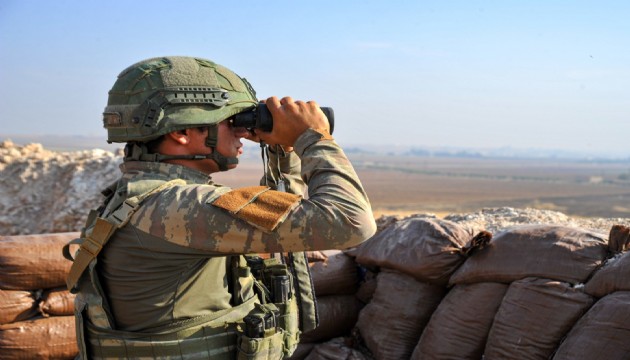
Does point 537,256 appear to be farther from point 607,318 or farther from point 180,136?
point 180,136

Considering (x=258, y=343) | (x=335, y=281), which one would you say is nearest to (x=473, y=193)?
(x=335, y=281)

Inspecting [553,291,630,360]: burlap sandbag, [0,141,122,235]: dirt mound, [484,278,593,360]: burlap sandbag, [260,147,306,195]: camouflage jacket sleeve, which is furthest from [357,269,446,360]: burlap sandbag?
[0,141,122,235]: dirt mound

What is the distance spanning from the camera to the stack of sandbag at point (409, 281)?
11.3 ft

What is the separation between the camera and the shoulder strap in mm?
1736

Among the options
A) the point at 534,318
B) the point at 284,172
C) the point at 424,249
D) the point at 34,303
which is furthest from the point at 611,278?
the point at 34,303

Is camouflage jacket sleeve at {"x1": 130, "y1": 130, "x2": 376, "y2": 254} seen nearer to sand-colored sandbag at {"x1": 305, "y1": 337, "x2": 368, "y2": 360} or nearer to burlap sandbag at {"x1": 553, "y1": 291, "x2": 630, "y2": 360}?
burlap sandbag at {"x1": 553, "y1": 291, "x2": 630, "y2": 360}

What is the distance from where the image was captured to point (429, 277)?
11.4ft

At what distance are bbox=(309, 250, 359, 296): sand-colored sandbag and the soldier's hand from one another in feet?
7.27

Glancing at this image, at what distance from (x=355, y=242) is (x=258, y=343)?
461 millimetres

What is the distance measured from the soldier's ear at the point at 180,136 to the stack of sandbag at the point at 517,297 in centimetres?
179

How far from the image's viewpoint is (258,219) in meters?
1.64

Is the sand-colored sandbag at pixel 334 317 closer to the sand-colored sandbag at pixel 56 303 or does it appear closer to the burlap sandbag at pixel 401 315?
the burlap sandbag at pixel 401 315

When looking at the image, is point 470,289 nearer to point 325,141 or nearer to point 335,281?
point 335,281

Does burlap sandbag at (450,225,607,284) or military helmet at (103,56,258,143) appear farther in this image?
burlap sandbag at (450,225,607,284)
